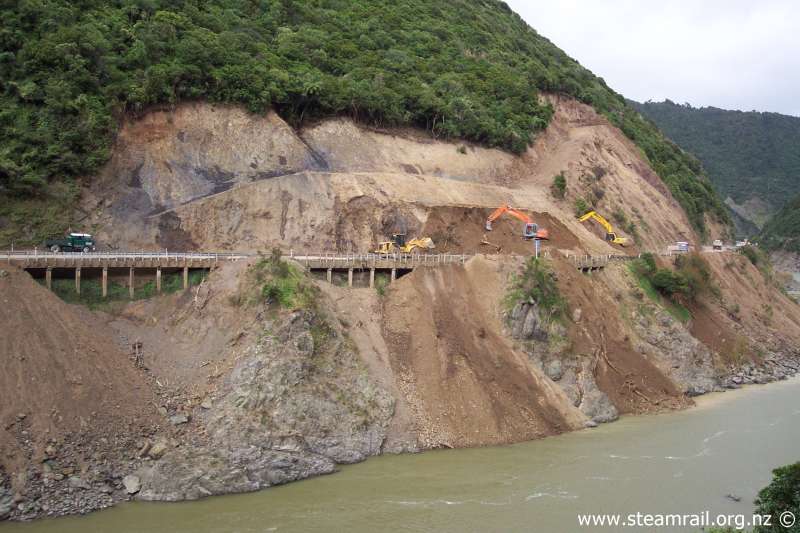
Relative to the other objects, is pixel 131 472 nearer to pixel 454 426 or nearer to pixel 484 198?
pixel 454 426

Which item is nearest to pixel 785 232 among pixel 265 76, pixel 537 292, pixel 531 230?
pixel 531 230

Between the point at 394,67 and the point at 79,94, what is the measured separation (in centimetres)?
2831

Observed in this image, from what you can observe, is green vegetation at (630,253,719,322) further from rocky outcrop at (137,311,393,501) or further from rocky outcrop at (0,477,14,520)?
rocky outcrop at (0,477,14,520)

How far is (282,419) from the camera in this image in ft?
95.1

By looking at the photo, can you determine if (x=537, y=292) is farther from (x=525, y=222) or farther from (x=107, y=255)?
(x=107, y=255)

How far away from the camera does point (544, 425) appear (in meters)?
33.9

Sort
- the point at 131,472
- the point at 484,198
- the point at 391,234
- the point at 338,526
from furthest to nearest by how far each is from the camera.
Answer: the point at 484,198
the point at 391,234
the point at 131,472
the point at 338,526

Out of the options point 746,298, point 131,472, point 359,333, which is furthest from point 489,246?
point 131,472

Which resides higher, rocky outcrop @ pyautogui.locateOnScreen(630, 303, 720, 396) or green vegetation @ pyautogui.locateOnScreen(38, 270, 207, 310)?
green vegetation @ pyautogui.locateOnScreen(38, 270, 207, 310)

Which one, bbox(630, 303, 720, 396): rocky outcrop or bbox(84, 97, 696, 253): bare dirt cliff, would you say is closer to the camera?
bbox(84, 97, 696, 253): bare dirt cliff

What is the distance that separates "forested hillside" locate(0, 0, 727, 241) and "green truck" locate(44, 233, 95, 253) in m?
1.37

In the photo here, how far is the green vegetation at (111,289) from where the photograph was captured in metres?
33.2

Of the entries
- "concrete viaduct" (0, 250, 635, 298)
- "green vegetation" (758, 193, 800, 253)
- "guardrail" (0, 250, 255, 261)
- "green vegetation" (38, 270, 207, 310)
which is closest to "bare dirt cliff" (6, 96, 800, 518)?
"green vegetation" (38, 270, 207, 310)

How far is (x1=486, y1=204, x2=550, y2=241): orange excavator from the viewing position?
46719 millimetres
